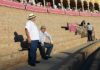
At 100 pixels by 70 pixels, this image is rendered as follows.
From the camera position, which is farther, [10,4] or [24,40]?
[10,4]

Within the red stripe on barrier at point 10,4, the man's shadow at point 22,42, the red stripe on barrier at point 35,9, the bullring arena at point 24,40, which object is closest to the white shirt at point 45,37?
the man's shadow at point 22,42

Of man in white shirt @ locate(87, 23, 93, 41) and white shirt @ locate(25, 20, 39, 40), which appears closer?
white shirt @ locate(25, 20, 39, 40)

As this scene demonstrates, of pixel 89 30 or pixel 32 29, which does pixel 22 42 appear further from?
pixel 89 30

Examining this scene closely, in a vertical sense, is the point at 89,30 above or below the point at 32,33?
below

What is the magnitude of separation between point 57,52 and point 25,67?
9.61 m

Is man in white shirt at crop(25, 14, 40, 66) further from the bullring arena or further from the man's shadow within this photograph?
the man's shadow

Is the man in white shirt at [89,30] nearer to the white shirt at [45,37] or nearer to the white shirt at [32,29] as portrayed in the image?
the white shirt at [45,37]

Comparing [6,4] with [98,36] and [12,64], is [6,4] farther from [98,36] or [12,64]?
[98,36]

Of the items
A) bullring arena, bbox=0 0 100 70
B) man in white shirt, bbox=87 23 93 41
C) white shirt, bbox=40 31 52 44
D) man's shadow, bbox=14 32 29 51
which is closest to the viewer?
bullring arena, bbox=0 0 100 70

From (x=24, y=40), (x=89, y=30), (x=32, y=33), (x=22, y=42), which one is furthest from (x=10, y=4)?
(x=89, y=30)

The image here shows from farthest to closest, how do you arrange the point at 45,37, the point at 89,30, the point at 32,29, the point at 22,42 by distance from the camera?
the point at 89,30 → the point at 45,37 → the point at 22,42 → the point at 32,29

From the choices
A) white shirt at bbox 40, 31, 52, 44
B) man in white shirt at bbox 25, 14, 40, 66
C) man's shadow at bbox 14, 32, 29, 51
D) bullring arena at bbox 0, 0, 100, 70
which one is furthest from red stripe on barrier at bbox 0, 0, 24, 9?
man in white shirt at bbox 25, 14, 40, 66

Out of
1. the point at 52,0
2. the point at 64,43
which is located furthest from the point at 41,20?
the point at 52,0

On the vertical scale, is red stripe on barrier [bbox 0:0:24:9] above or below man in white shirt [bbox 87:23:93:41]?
above
